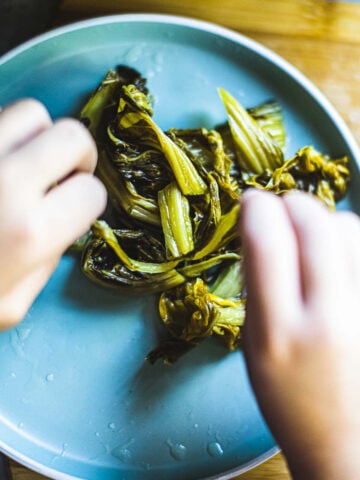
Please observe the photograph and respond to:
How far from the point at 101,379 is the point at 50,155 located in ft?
1.83

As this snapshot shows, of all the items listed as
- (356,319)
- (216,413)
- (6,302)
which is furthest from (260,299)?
(216,413)

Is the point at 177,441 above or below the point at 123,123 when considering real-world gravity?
below

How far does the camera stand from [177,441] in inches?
46.3

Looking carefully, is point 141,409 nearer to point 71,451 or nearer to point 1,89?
point 71,451

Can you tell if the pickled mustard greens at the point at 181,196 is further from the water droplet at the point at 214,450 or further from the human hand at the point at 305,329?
the human hand at the point at 305,329

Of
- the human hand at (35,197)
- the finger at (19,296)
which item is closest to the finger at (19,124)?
the human hand at (35,197)

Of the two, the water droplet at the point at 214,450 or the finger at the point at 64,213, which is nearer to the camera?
the finger at the point at 64,213

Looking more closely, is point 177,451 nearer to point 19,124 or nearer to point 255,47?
point 19,124

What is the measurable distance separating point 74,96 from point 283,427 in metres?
0.83

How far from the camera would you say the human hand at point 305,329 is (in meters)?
0.72

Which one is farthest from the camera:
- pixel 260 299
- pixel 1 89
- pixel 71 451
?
pixel 1 89

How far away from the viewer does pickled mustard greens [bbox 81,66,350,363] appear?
3.96 feet

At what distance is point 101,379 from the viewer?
1187 mm

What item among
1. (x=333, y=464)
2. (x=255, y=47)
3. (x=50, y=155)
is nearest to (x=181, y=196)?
(x=255, y=47)
